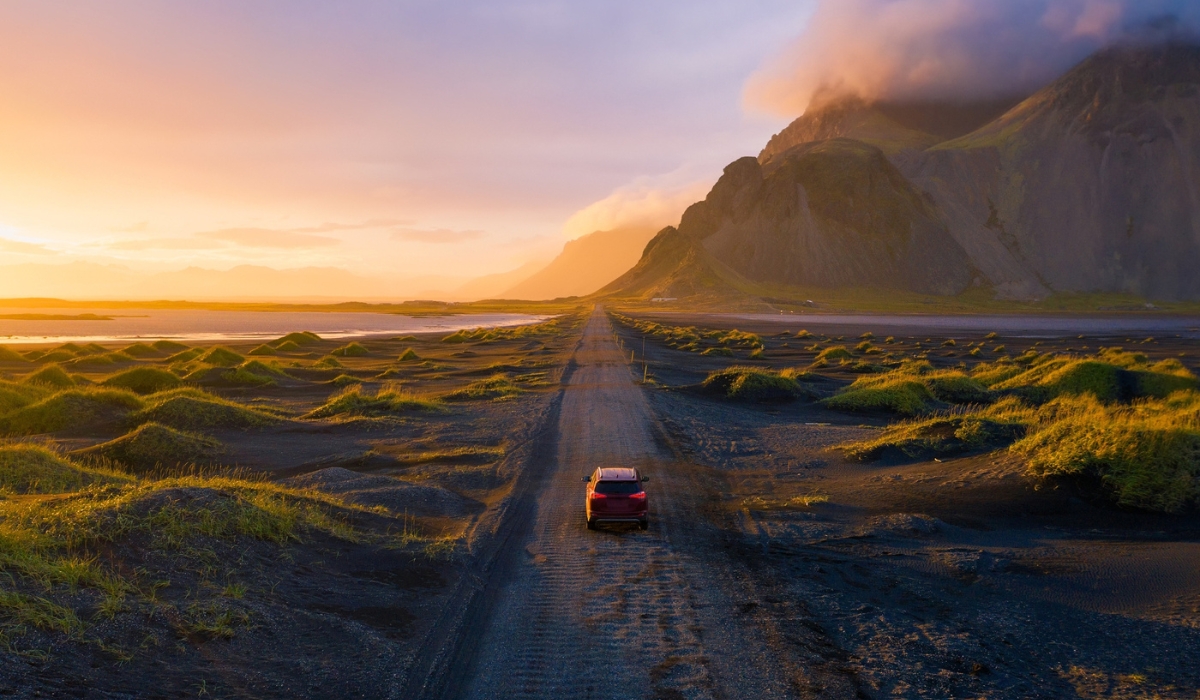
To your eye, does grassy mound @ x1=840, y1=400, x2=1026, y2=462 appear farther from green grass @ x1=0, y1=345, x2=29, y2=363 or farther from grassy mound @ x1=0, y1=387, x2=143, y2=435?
green grass @ x1=0, y1=345, x2=29, y2=363

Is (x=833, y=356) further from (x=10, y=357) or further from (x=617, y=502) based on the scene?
(x=10, y=357)

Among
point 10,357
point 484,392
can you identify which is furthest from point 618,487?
point 10,357

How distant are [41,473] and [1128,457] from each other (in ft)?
85.8

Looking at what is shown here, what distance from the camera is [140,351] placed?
6525 centimetres

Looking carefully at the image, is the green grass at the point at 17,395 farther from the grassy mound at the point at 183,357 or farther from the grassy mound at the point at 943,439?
the grassy mound at the point at 943,439

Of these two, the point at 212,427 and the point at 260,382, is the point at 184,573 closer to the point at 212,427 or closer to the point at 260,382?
the point at 212,427

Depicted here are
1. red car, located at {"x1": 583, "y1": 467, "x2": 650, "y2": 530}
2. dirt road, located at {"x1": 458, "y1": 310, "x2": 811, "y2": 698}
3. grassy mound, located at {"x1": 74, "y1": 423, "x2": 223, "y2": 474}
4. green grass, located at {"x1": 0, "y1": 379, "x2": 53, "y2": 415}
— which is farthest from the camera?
green grass, located at {"x1": 0, "y1": 379, "x2": 53, "y2": 415}

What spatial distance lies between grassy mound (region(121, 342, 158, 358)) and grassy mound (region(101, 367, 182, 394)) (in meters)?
25.1

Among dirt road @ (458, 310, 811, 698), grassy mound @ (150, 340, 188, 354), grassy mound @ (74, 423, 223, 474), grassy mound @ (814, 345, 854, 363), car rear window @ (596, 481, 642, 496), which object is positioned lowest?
dirt road @ (458, 310, 811, 698)

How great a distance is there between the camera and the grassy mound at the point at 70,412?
2705 cm

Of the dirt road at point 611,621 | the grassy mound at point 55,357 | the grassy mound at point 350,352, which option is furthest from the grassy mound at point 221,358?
the dirt road at point 611,621

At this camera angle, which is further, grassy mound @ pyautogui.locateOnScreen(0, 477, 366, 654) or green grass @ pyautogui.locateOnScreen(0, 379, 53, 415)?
green grass @ pyautogui.locateOnScreen(0, 379, 53, 415)

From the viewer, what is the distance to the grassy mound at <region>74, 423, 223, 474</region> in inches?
862

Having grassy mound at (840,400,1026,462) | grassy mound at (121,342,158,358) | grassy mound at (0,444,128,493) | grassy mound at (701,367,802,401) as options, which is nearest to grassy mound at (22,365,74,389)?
grassy mound at (0,444,128,493)
